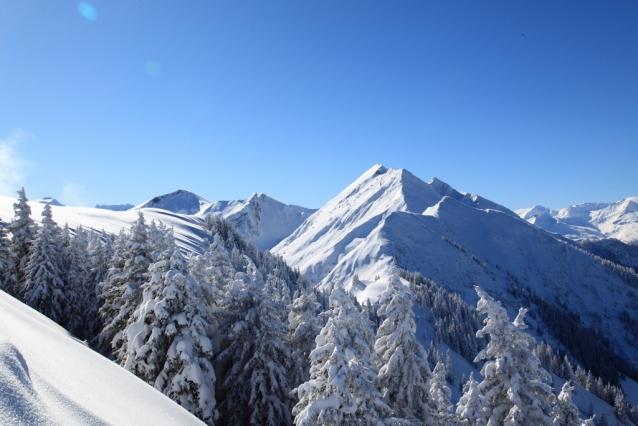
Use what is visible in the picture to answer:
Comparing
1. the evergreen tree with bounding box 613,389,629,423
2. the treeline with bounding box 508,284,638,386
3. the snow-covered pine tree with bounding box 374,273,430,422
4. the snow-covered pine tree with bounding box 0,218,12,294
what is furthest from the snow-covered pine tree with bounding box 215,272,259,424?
the treeline with bounding box 508,284,638,386

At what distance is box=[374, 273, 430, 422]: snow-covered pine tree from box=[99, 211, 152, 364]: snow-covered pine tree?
556 inches

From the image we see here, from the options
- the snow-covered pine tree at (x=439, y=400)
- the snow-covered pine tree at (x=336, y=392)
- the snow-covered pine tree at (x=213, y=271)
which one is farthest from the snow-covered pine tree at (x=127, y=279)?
the snow-covered pine tree at (x=439, y=400)

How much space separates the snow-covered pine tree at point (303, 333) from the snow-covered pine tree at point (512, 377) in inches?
370

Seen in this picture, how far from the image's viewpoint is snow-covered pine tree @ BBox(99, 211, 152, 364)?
20.5 meters

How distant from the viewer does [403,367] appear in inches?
674

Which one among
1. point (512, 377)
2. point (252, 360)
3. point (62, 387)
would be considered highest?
point (62, 387)

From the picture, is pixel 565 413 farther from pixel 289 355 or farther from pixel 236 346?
pixel 236 346

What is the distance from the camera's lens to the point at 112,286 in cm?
2355

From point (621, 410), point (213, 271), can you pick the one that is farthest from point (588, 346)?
point (213, 271)

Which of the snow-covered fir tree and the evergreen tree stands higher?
the snow-covered fir tree

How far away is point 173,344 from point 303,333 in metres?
8.01

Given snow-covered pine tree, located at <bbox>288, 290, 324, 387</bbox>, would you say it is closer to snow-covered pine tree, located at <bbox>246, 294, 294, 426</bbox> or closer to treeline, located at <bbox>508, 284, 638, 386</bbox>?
snow-covered pine tree, located at <bbox>246, 294, 294, 426</bbox>

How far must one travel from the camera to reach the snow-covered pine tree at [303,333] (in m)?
20.9

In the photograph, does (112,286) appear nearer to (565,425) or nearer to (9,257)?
(9,257)
